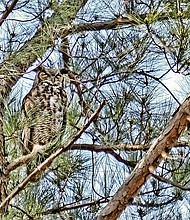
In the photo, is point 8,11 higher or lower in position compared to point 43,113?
higher

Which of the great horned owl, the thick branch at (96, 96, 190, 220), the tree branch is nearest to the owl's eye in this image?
the great horned owl

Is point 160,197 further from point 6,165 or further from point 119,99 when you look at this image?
point 6,165

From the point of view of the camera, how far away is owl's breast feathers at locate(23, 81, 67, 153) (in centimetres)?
176

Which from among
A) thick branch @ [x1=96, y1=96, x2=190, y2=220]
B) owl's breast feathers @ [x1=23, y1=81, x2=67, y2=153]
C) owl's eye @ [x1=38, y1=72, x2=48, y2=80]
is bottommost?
thick branch @ [x1=96, y1=96, x2=190, y2=220]

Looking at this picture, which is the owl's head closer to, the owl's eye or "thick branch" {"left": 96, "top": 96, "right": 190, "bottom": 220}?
the owl's eye

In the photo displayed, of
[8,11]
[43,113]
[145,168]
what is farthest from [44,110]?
[145,168]

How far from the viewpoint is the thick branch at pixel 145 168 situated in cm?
124

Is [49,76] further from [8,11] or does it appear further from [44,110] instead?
[8,11]

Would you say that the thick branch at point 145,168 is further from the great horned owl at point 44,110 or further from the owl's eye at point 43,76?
the owl's eye at point 43,76

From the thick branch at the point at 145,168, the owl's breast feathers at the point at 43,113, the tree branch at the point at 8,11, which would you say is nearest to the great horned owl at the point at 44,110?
the owl's breast feathers at the point at 43,113

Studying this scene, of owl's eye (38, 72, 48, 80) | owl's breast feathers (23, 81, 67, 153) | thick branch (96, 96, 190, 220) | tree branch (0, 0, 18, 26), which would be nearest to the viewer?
thick branch (96, 96, 190, 220)

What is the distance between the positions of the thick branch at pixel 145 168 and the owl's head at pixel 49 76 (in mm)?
697

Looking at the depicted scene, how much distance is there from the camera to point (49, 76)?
6.97 ft

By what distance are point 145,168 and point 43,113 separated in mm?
740
